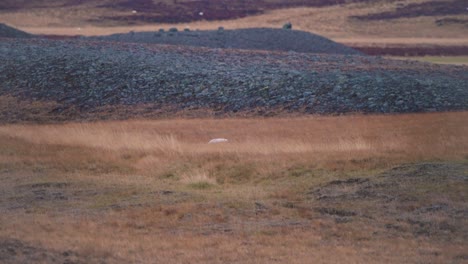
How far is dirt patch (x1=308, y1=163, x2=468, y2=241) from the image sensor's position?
408 inches

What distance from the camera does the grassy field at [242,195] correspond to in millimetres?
9375

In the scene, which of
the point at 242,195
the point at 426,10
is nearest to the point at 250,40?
the point at 242,195

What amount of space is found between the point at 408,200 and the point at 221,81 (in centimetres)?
1810

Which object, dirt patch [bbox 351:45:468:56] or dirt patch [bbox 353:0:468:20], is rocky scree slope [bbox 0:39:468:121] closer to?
dirt patch [bbox 351:45:468:56]

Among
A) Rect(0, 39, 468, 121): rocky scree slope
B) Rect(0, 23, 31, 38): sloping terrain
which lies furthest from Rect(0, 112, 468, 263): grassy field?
Rect(0, 23, 31, 38): sloping terrain

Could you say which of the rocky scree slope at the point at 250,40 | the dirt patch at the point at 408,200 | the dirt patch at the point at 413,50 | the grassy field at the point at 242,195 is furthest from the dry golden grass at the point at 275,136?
the dirt patch at the point at 413,50

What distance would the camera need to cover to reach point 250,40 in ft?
145

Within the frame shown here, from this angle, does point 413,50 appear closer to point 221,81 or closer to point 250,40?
point 250,40

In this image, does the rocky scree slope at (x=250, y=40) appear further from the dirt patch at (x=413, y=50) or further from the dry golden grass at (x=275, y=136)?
the dry golden grass at (x=275, y=136)

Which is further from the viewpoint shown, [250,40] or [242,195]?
[250,40]

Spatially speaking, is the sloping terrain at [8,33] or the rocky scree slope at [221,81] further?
the sloping terrain at [8,33]

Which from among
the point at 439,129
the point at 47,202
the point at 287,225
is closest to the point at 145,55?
the point at 439,129

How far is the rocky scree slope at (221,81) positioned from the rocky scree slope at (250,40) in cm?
872

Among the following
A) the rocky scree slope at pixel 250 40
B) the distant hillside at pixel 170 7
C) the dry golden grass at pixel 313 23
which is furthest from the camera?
the distant hillside at pixel 170 7
